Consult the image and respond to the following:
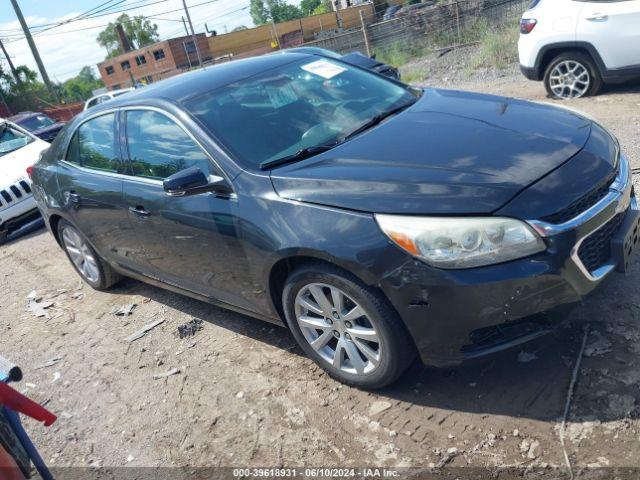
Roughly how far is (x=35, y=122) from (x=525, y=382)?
1569cm

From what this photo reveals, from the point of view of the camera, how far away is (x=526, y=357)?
10.2 feet

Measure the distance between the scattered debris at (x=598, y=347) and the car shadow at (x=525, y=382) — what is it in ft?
0.14

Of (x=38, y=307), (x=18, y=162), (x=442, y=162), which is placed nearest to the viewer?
(x=442, y=162)

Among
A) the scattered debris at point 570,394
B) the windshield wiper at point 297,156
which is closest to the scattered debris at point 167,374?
the windshield wiper at point 297,156

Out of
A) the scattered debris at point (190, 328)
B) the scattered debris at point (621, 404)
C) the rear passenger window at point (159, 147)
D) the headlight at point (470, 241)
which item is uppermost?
the rear passenger window at point (159, 147)

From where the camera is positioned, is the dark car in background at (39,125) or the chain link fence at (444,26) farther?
the chain link fence at (444,26)

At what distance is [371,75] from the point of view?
14.5 feet

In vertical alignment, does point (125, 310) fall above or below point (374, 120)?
below

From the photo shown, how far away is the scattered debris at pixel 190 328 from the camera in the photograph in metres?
4.35

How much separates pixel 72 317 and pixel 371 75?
11.1 ft

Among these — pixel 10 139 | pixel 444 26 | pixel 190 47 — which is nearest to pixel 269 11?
pixel 190 47

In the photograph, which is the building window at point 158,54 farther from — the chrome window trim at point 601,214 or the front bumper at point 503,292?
the front bumper at point 503,292

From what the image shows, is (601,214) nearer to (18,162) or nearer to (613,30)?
(613,30)

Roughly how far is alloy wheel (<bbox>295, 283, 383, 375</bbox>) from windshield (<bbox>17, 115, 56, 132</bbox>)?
14.1 meters
